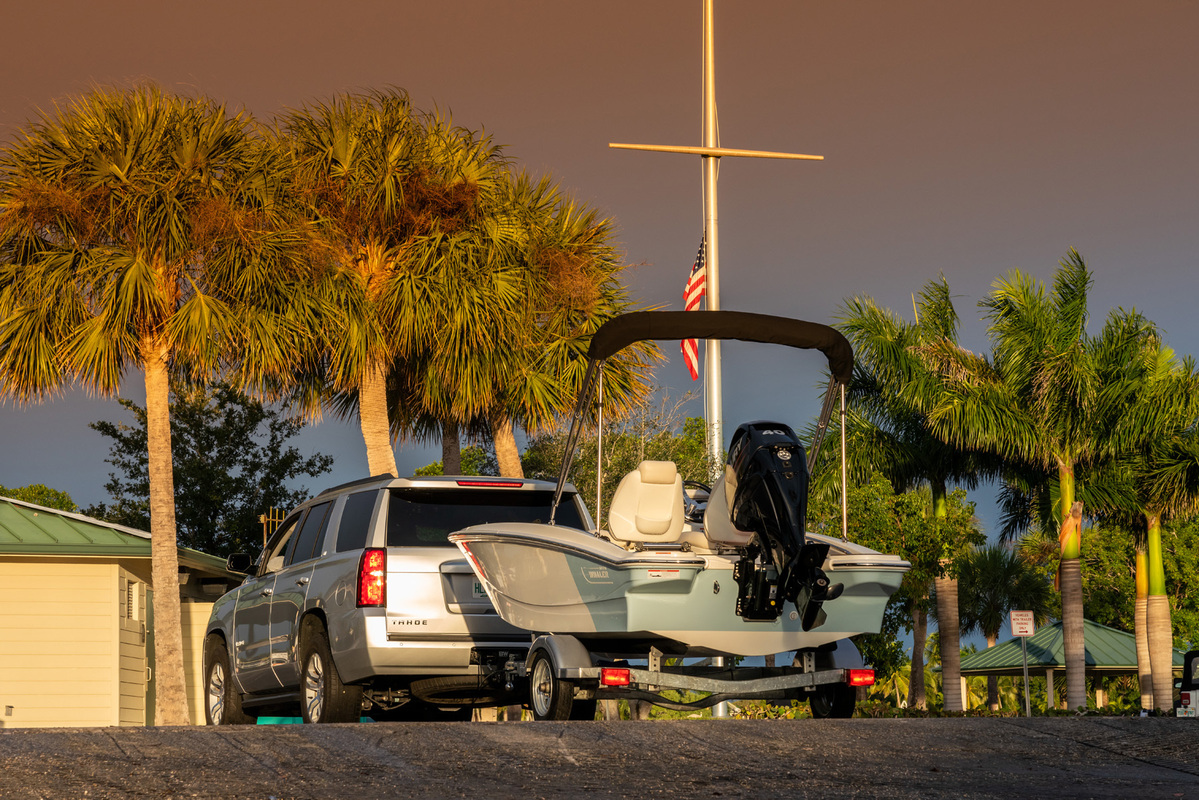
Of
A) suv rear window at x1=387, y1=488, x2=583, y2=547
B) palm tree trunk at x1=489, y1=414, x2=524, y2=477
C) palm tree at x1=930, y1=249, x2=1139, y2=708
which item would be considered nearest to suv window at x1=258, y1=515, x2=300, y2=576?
suv rear window at x1=387, y1=488, x2=583, y2=547

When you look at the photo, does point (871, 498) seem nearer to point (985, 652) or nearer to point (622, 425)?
point (622, 425)

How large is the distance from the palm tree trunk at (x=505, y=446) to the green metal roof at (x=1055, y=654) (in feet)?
78.8

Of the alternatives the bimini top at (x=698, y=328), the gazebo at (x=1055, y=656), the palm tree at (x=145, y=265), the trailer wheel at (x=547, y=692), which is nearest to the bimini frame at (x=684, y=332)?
the bimini top at (x=698, y=328)

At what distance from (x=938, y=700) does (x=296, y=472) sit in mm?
26733

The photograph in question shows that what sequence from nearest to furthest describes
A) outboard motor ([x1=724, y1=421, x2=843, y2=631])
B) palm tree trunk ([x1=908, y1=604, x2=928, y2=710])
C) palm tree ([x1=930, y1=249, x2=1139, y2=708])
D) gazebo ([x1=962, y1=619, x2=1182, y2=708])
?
outboard motor ([x1=724, y1=421, x2=843, y2=631]) < palm tree ([x1=930, y1=249, x2=1139, y2=708]) < palm tree trunk ([x1=908, y1=604, x2=928, y2=710]) < gazebo ([x1=962, y1=619, x2=1182, y2=708])

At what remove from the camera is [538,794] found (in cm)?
549

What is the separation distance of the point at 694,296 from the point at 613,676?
60.0ft

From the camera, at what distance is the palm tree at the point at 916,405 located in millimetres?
28422

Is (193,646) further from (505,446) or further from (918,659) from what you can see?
(918,659)

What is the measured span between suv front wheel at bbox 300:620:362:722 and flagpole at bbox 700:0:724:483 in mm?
11325

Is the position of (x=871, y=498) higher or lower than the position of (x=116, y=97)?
lower

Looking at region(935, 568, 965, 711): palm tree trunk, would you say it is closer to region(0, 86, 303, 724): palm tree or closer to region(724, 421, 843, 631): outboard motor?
region(0, 86, 303, 724): palm tree

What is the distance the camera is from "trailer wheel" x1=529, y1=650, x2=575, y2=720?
30.1 feet

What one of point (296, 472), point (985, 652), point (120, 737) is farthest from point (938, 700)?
point (120, 737)
